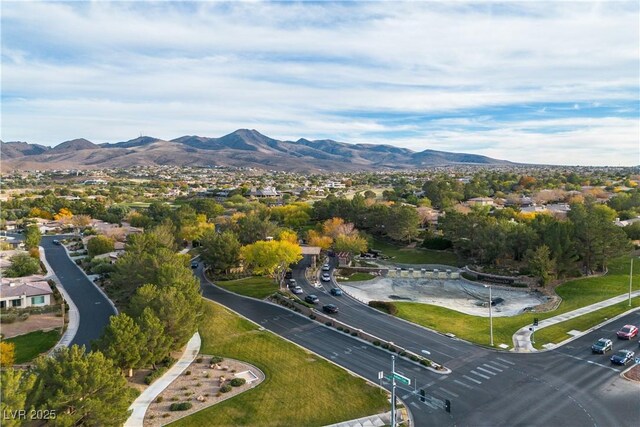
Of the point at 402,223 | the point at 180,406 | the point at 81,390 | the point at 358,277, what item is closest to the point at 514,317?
the point at 358,277

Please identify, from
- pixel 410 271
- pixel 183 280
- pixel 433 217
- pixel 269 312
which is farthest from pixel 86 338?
pixel 433 217

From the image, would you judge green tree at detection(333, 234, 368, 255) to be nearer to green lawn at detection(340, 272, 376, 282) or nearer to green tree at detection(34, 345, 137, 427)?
green lawn at detection(340, 272, 376, 282)

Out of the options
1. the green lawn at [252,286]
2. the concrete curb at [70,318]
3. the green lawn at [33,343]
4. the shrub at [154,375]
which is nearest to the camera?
the shrub at [154,375]

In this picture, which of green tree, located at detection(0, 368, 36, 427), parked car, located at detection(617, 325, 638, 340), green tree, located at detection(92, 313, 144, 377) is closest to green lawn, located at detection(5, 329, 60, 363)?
green tree, located at detection(92, 313, 144, 377)

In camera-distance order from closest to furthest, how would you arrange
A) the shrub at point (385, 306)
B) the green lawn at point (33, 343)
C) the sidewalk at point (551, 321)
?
the green lawn at point (33, 343) < the sidewalk at point (551, 321) < the shrub at point (385, 306)


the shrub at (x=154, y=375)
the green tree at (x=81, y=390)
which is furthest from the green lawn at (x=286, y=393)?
the shrub at (x=154, y=375)

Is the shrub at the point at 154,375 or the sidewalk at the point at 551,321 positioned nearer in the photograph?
the shrub at the point at 154,375

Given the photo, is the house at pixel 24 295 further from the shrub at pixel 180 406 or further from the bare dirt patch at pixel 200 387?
the shrub at pixel 180 406
